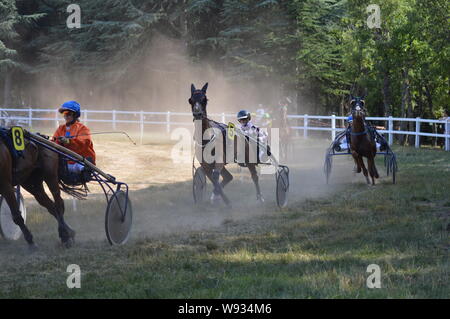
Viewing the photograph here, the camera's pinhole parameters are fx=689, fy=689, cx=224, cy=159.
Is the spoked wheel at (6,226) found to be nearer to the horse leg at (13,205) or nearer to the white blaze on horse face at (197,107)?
the horse leg at (13,205)

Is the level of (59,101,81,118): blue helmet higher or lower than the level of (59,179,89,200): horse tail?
higher

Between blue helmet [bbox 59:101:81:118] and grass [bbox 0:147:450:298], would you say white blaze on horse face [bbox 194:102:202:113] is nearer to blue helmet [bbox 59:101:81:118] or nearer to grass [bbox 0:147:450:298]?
grass [bbox 0:147:450:298]

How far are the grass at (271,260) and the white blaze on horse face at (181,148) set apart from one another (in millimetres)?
12554

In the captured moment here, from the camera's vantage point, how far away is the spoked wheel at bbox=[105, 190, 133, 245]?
9.42 meters

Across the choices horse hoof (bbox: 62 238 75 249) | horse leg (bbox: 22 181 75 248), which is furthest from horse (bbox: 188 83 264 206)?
horse hoof (bbox: 62 238 75 249)

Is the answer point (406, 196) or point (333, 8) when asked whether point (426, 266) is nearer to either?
point (406, 196)

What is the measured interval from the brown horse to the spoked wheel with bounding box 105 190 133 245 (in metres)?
0.58

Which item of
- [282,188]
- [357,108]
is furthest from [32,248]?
[357,108]

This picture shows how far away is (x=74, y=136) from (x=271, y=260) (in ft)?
11.5

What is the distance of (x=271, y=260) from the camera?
8.09 m

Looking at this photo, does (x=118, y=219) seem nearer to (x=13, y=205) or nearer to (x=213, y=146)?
(x=13, y=205)

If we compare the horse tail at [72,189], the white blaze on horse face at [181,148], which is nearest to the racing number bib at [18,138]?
the horse tail at [72,189]

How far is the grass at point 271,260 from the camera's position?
6629 mm

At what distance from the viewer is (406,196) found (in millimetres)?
13656
